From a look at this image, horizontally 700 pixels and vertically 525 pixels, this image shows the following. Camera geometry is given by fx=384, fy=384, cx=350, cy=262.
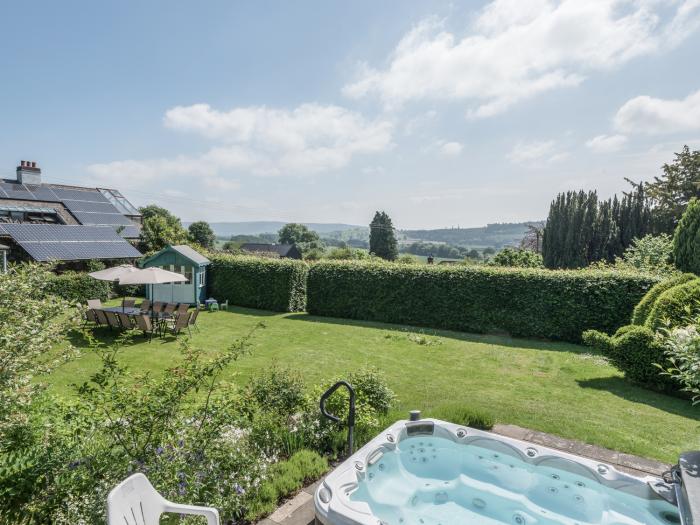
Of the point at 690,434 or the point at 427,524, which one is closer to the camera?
the point at 427,524

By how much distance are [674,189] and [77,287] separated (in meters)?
34.2

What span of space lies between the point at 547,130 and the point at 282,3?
874 cm

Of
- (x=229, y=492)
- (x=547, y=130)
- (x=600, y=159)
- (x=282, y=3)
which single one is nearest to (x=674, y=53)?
(x=547, y=130)

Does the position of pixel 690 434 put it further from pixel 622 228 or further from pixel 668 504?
pixel 622 228

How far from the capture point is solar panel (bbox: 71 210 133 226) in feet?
74.5

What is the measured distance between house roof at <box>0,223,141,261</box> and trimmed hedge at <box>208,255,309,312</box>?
5.05m

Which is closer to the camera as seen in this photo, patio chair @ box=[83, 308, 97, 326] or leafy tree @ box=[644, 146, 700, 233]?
patio chair @ box=[83, 308, 97, 326]

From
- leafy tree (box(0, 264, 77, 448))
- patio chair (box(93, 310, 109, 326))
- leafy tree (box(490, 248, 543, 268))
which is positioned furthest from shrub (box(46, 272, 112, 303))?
leafy tree (box(490, 248, 543, 268))

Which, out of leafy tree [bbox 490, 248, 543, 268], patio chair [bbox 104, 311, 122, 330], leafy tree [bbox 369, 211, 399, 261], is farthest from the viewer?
leafy tree [bbox 369, 211, 399, 261]

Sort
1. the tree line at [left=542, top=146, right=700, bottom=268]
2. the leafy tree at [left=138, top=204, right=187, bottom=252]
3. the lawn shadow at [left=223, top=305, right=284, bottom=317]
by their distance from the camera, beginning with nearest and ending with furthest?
1. the lawn shadow at [left=223, top=305, right=284, bottom=317]
2. the tree line at [left=542, top=146, right=700, bottom=268]
3. the leafy tree at [left=138, top=204, right=187, bottom=252]

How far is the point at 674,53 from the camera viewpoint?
8.23 m

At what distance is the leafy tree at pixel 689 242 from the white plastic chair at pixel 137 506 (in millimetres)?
14657

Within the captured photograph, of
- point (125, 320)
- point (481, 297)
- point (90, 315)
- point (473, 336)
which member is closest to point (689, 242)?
point (481, 297)

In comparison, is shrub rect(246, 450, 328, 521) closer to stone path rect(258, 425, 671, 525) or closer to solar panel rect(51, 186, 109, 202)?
stone path rect(258, 425, 671, 525)
